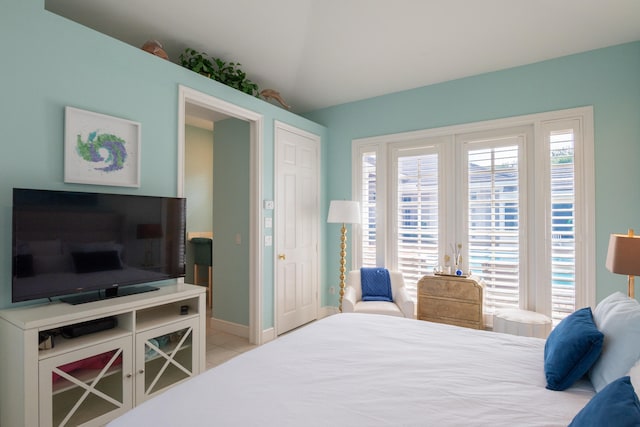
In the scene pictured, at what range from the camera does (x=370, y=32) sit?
3289 mm

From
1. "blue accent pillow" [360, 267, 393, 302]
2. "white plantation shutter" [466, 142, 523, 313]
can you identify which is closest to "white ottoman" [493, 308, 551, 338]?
"white plantation shutter" [466, 142, 523, 313]

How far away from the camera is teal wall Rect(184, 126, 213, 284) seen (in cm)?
506

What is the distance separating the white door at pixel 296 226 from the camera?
3.84 meters

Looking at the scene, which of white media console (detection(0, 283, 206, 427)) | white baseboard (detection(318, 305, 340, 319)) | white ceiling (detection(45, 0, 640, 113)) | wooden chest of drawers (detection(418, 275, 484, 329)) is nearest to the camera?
white media console (detection(0, 283, 206, 427))

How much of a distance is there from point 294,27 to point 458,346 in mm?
3210

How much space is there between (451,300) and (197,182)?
401cm

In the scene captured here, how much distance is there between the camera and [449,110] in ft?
12.3

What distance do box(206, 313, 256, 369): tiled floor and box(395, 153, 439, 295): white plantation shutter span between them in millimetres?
2031

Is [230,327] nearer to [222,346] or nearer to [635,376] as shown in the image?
[222,346]

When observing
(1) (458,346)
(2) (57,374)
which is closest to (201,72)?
(2) (57,374)

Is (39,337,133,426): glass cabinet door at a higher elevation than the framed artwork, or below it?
below

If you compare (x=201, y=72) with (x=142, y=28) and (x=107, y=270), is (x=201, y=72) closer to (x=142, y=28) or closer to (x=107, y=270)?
(x=142, y=28)

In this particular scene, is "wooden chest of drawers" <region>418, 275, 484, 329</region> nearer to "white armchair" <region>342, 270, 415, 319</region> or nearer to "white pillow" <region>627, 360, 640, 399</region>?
"white armchair" <region>342, 270, 415, 319</region>

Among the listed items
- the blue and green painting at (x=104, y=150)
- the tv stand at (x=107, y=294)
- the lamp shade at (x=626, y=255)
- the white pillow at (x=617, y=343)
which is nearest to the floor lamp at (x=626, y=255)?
the lamp shade at (x=626, y=255)
